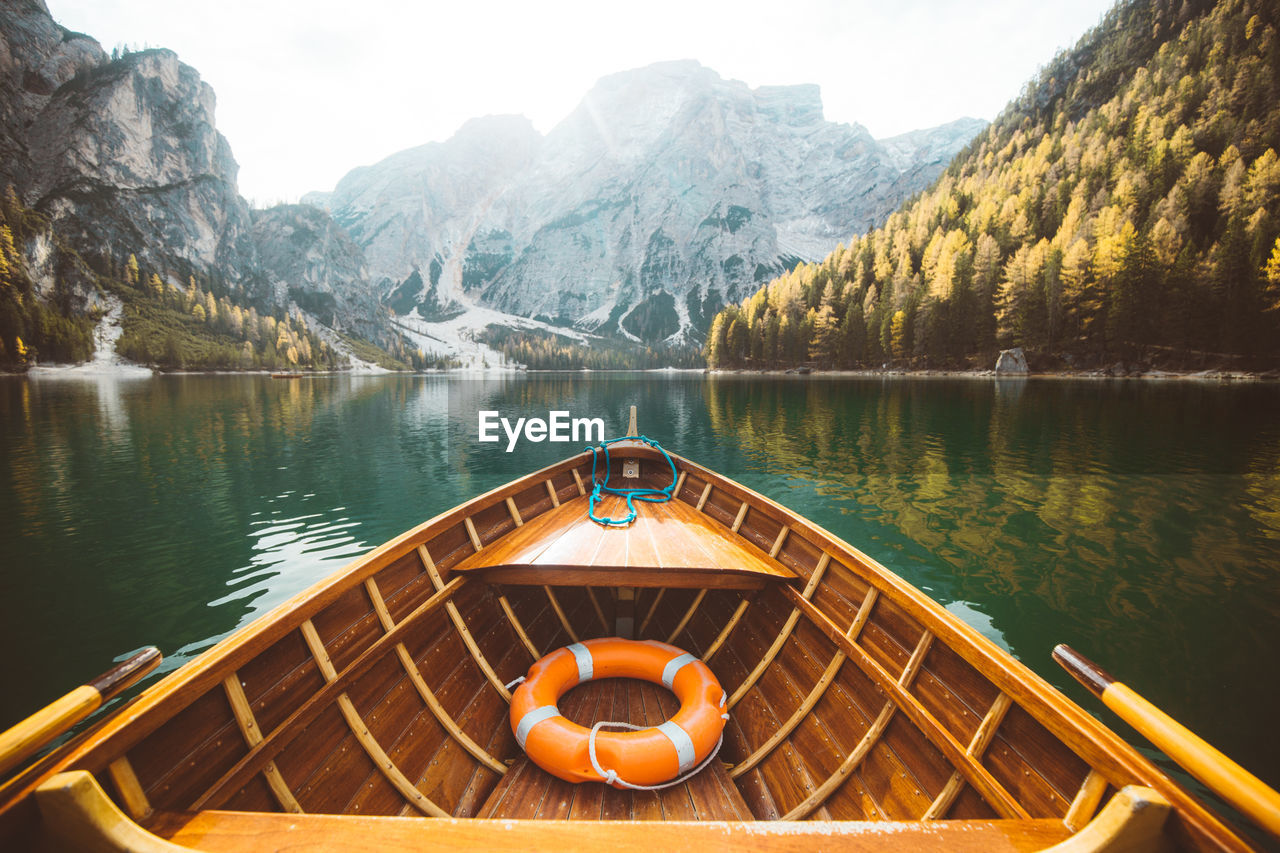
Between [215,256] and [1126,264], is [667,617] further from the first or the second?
[215,256]

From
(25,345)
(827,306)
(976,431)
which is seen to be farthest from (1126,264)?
(25,345)

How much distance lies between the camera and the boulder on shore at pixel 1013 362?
65.1 m

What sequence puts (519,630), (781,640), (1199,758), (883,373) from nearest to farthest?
(1199,758) → (781,640) → (519,630) → (883,373)

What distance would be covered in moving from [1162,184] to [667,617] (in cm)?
10058

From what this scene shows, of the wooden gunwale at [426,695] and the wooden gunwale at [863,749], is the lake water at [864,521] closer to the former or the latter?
the wooden gunwale at [863,749]

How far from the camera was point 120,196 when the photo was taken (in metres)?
165

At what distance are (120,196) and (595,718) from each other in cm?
25534

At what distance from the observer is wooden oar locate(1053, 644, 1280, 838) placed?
1.70m

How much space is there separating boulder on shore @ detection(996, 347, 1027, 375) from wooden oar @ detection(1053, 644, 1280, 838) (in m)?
80.3

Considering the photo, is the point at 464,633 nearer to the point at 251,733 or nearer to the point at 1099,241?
the point at 251,733

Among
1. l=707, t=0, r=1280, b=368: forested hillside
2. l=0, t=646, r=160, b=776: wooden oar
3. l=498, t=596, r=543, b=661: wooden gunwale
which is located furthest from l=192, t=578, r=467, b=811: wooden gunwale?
l=707, t=0, r=1280, b=368: forested hillside

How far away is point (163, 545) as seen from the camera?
1168 centimetres

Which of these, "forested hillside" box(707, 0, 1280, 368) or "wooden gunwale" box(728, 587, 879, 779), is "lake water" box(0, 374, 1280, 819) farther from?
"forested hillside" box(707, 0, 1280, 368)

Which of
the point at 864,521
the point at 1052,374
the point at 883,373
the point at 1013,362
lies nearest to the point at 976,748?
the point at 864,521
